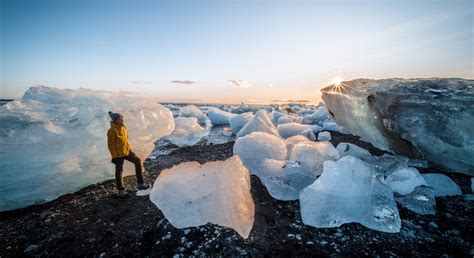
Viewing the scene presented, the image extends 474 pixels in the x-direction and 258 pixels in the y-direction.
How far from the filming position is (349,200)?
2600mm

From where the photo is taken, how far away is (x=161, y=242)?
240cm

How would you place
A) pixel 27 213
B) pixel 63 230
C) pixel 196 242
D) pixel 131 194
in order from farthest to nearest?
pixel 131 194, pixel 27 213, pixel 63 230, pixel 196 242

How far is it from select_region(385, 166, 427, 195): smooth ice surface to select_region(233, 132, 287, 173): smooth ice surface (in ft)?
4.69

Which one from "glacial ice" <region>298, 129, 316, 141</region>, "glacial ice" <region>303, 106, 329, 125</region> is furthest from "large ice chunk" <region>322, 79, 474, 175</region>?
"glacial ice" <region>303, 106, 329, 125</region>

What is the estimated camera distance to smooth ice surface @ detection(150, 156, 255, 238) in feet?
8.13

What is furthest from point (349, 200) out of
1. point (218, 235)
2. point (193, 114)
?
point (193, 114)

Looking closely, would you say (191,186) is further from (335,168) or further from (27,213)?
(27,213)

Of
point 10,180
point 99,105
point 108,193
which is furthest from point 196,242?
point 99,105

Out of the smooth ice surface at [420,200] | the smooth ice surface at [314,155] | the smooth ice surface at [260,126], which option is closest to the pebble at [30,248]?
the smooth ice surface at [314,155]

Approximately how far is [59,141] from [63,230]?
161 centimetres

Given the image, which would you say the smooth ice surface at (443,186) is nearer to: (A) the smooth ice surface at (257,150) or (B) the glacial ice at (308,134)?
(A) the smooth ice surface at (257,150)

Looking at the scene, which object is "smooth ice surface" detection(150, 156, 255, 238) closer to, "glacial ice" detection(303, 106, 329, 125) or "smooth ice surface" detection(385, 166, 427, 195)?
"smooth ice surface" detection(385, 166, 427, 195)

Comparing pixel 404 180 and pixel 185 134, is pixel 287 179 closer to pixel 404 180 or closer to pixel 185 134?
pixel 404 180

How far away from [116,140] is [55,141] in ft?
3.50
